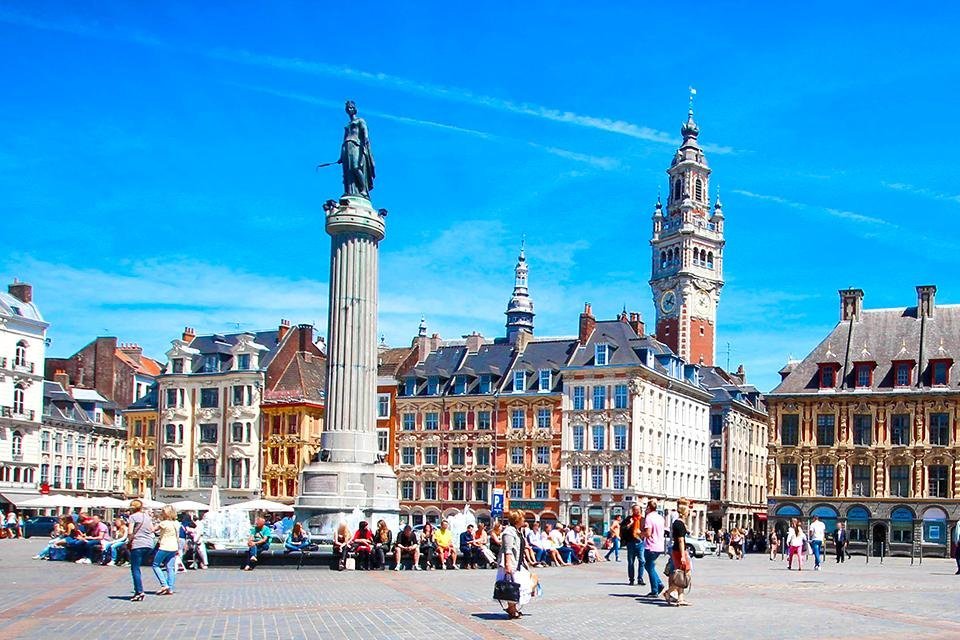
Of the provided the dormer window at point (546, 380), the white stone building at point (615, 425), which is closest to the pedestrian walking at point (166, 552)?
the white stone building at point (615, 425)

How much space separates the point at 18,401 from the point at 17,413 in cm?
75

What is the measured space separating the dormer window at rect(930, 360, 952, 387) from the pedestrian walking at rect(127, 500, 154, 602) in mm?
52390

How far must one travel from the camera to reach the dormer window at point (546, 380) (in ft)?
239

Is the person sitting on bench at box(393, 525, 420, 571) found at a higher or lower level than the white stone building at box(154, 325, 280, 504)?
lower

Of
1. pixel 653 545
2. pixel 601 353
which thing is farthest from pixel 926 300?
pixel 653 545

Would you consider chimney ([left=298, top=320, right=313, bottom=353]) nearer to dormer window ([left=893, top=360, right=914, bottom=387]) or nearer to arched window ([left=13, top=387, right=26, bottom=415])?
arched window ([left=13, top=387, right=26, bottom=415])

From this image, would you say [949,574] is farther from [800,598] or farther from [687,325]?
[687,325]

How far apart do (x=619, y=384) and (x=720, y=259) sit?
62982 mm

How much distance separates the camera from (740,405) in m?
86.0

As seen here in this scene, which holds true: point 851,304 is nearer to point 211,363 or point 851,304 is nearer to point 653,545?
point 211,363

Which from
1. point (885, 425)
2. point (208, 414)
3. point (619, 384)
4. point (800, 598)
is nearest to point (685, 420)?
point (619, 384)

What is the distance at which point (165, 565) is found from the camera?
70.2 ft

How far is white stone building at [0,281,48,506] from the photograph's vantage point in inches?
2876

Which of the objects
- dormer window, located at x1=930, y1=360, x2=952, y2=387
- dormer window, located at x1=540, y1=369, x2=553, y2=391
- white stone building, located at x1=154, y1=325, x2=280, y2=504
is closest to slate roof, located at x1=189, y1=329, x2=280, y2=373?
white stone building, located at x1=154, y1=325, x2=280, y2=504
